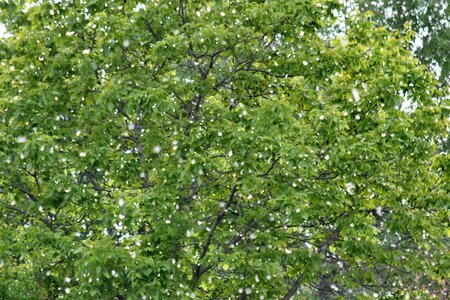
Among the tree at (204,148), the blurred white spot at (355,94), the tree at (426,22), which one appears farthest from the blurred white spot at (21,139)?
the tree at (426,22)

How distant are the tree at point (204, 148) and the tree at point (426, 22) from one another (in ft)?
39.2

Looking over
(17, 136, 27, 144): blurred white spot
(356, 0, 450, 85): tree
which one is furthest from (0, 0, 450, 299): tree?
(356, 0, 450, 85): tree

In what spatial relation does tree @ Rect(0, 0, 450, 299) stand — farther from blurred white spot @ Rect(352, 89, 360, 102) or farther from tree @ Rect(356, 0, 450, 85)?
tree @ Rect(356, 0, 450, 85)

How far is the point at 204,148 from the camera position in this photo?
34.4 ft

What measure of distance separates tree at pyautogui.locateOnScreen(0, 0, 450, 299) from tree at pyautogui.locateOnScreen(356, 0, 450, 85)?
39.2 feet

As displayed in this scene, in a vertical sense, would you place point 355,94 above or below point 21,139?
above

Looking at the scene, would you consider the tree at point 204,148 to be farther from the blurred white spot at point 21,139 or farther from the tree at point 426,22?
the tree at point 426,22

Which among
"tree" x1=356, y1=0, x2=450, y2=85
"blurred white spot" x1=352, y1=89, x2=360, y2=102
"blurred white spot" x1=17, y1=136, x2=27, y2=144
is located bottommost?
"blurred white spot" x1=17, y1=136, x2=27, y2=144

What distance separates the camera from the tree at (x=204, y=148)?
32.1ft

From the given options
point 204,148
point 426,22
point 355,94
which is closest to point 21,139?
point 204,148

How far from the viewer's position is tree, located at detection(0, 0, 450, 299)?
9789 mm

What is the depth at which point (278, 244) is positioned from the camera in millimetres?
10281

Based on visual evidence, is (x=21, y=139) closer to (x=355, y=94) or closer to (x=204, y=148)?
(x=204, y=148)

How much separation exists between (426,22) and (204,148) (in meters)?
15.1
